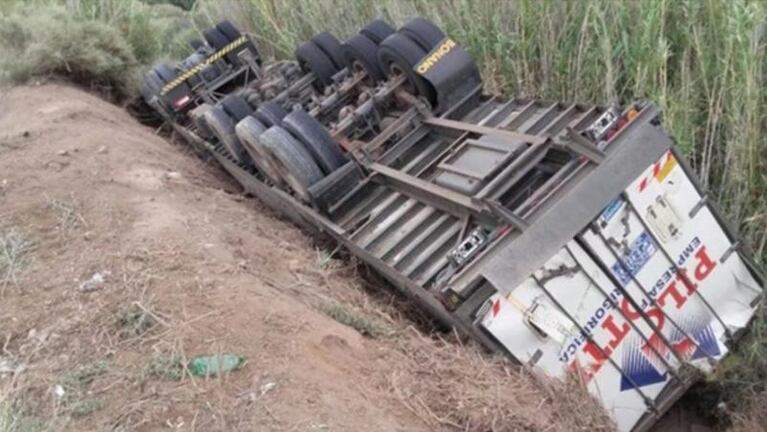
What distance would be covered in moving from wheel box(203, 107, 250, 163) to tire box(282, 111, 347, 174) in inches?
42.1

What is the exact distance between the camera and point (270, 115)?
5812 millimetres

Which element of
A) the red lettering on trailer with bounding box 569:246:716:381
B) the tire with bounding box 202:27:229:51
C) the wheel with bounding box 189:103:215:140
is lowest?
the red lettering on trailer with bounding box 569:246:716:381

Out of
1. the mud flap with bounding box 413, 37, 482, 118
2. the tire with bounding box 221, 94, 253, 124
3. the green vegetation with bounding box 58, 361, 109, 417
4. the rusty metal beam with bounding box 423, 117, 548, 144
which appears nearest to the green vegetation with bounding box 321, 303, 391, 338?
the green vegetation with bounding box 58, 361, 109, 417

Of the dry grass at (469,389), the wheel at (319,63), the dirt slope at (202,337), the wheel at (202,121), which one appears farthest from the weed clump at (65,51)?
the dry grass at (469,389)

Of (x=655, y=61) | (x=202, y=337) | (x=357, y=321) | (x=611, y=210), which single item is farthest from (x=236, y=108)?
(x=611, y=210)

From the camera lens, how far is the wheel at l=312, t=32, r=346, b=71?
6.57 metres

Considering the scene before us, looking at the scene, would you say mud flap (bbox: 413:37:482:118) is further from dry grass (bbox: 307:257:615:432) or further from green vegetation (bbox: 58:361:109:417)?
green vegetation (bbox: 58:361:109:417)

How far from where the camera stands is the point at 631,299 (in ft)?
13.2

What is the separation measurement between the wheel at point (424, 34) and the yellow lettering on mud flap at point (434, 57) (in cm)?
13

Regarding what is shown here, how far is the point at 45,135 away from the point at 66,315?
3.25 m

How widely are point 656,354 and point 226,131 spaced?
3572 mm

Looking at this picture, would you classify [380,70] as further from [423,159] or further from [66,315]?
[66,315]

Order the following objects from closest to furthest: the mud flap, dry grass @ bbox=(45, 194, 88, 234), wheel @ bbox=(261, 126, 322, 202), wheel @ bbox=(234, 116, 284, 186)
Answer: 1. dry grass @ bbox=(45, 194, 88, 234)
2. wheel @ bbox=(261, 126, 322, 202)
3. the mud flap
4. wheel @ bbox=(234, 116, 284, 186)

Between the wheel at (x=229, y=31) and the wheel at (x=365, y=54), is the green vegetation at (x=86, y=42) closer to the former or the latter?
the wheel at (x=229, y=31)
